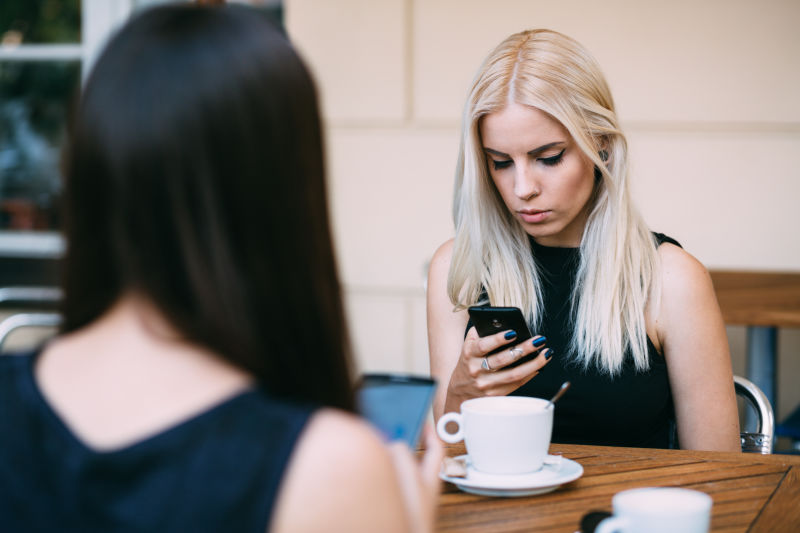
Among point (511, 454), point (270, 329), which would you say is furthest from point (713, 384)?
point (270, 329)

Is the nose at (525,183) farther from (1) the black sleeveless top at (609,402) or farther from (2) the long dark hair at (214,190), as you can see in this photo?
(2) the long dark hair at (214,190)

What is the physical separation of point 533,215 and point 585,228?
158mm

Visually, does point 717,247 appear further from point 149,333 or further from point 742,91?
point 149,333

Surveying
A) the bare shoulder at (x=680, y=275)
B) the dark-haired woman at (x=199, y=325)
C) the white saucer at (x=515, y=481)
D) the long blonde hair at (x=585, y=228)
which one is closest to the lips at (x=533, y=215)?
the long blonde hair at (x=585, y=228)

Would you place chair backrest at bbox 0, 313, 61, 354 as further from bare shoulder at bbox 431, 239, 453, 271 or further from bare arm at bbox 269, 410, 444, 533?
bare arm at bbox 269, 410, 444, 533

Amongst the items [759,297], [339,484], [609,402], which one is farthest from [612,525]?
[759,297]

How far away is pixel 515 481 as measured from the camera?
3.61 ft

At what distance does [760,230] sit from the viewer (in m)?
3.19

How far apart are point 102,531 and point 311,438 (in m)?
0.17

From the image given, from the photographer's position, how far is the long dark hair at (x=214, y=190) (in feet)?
2.04

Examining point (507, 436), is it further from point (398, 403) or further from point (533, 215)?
point (533, 215)

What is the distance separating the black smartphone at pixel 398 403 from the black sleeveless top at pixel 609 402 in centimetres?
75

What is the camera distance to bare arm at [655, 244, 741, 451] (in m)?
1.56

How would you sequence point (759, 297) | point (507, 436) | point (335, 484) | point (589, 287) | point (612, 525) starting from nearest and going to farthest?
1. point (335, 484)
2. point (612, 525)
3. point (507, 436)
4. point (589, 287)
5. point (759, 297)
